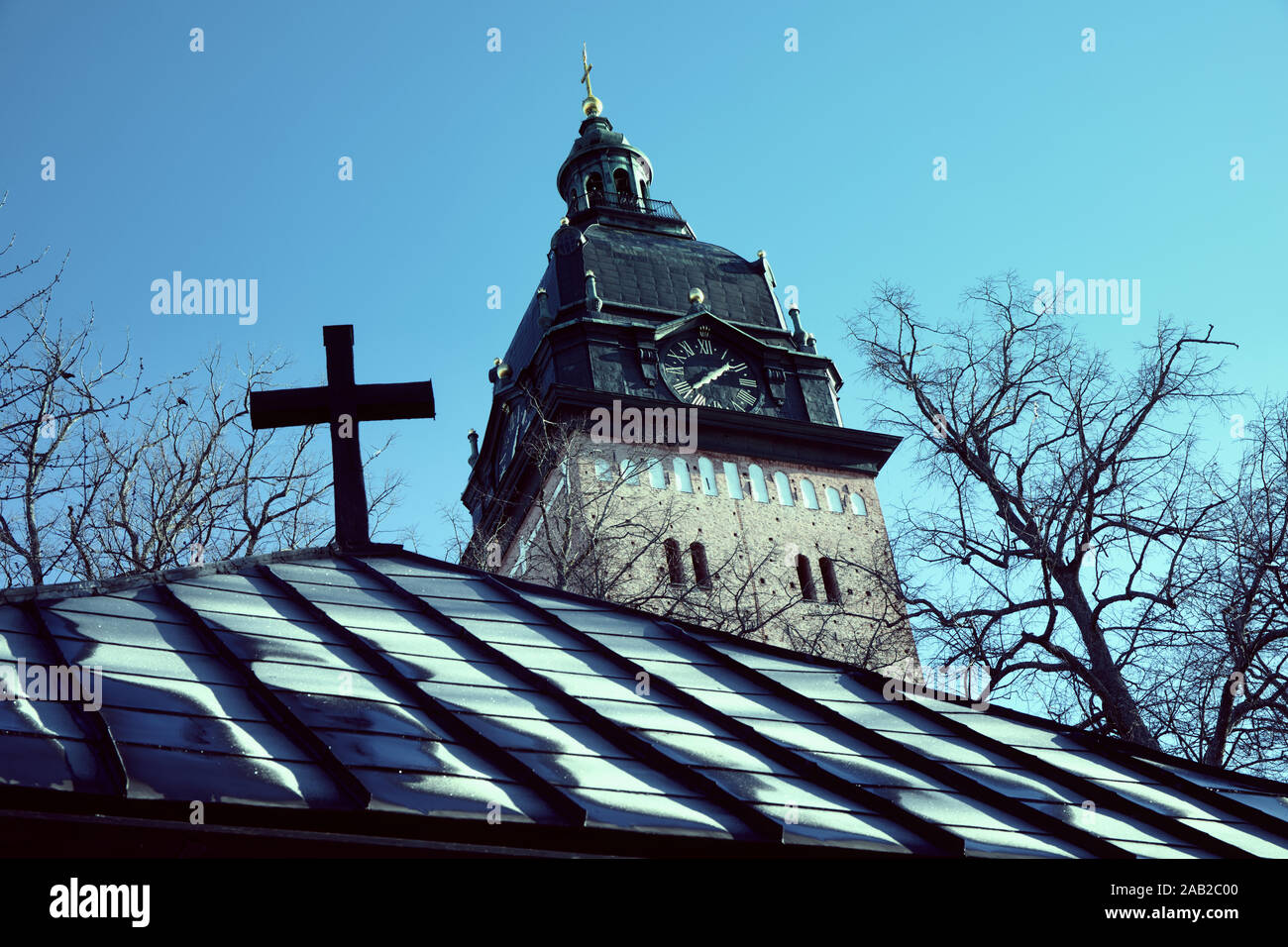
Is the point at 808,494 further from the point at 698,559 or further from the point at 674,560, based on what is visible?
the point at 674,560

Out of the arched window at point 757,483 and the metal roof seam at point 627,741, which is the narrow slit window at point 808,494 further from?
the metal roof seam at point 627,741

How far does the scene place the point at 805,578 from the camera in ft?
107

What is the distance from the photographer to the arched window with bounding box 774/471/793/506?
34.1 meters

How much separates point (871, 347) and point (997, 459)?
2496mm

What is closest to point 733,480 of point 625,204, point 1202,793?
point 625,204

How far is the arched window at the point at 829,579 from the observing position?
32281mm

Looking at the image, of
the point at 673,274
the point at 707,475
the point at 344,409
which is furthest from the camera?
the point at 673,274

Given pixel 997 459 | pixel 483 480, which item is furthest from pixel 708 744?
pixel 483 480

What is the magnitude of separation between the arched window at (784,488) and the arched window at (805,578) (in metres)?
1.76

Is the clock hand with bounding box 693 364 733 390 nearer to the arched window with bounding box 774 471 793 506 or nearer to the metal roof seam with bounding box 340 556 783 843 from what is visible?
the arched window with bounding box 774 471 793 506

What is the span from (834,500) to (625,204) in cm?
1333

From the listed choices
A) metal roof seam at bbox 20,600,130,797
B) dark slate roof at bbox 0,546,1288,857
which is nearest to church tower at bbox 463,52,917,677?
dark slate roof at bbox 0,546,1288,857
